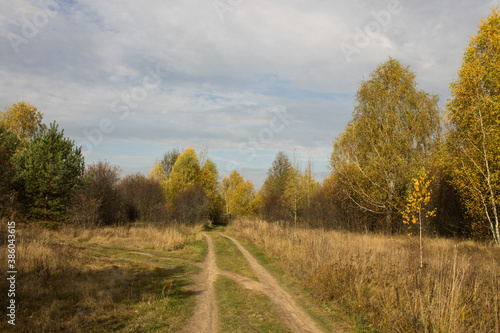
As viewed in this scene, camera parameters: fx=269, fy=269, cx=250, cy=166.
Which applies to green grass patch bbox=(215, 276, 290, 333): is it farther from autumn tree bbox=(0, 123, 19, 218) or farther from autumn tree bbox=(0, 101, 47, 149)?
autumn tree bbox=(0, 101, 47, 149)

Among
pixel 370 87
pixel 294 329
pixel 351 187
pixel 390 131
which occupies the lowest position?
pixel 294 329

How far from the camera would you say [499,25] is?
13477 mm

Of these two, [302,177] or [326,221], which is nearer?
[326,221]

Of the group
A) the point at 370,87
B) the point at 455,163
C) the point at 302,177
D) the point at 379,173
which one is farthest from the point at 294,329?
the point at 302,177

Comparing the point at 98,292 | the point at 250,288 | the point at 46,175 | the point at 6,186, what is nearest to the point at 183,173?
the point at 46,175

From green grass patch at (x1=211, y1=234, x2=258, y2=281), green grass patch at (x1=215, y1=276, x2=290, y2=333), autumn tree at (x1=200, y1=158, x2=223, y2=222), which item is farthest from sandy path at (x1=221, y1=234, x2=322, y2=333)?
autumn tree at (x1=200, y1=158, x2=223, y2=222)

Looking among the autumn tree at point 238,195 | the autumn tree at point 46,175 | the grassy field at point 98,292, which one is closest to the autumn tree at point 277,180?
the autumn tree at point 238,195

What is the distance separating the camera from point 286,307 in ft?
23.7

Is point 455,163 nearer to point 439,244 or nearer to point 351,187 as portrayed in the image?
point 439,244

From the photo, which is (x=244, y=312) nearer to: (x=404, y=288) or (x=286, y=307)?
(x=286, y=307)

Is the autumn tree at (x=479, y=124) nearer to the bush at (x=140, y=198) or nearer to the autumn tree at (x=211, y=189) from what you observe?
the bush at (x=140, y=198)

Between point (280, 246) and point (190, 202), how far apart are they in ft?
72.2

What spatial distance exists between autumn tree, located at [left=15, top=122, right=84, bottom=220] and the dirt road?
13.9 m

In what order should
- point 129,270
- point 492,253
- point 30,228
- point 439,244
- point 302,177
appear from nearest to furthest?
point 129,270 → point 492,253 → point 439,244 → point 30,228 → point 302,177
